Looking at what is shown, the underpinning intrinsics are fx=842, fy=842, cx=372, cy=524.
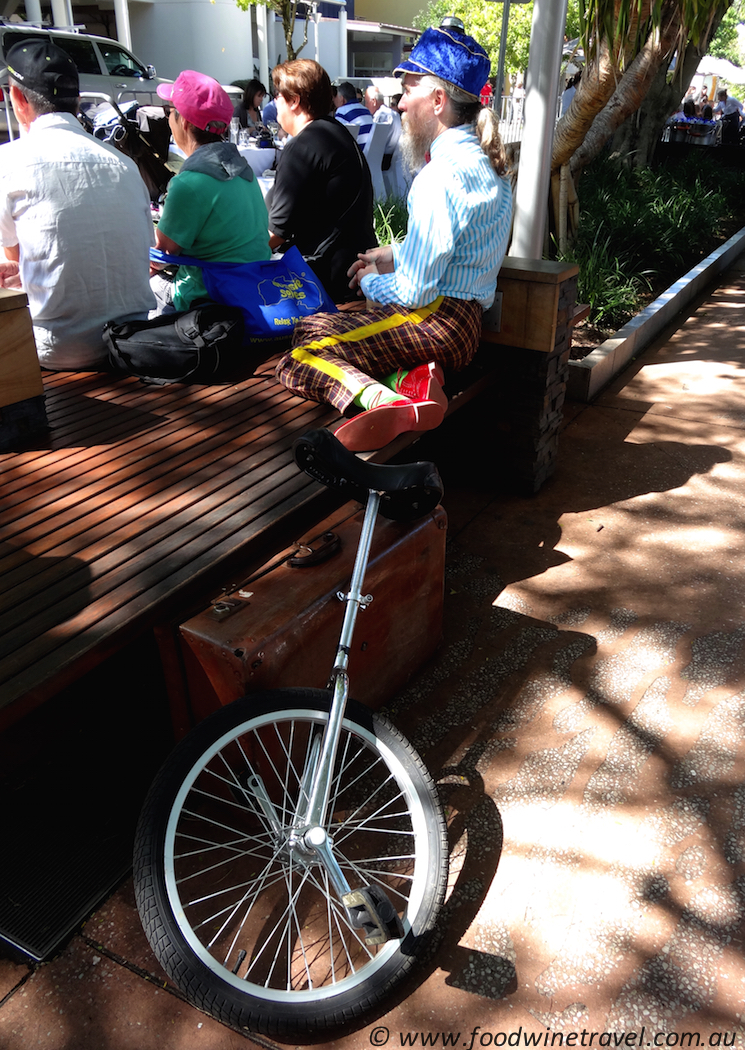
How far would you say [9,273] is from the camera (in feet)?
11.4

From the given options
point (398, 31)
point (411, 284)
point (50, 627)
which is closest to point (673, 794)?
point (50, 627)

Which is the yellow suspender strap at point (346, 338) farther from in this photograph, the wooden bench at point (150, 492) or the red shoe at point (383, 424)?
the red shoe at point (383, 424)

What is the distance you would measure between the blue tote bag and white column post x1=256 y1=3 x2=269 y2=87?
30.3 meters

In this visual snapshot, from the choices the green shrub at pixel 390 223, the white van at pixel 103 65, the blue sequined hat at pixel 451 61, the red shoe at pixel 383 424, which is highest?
the white van at pixel 103 65

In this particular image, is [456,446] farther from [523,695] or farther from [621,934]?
[621,934]

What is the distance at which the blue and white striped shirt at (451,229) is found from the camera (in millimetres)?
3250

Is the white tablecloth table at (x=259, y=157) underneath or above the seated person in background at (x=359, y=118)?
underneath

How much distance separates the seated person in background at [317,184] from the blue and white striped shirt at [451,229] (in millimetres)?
903

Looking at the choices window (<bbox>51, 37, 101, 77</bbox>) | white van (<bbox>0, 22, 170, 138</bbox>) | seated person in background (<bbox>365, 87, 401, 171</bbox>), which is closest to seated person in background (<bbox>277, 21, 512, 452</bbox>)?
seated person in background (<bbox>365, 87, 401, 171</bbox>)

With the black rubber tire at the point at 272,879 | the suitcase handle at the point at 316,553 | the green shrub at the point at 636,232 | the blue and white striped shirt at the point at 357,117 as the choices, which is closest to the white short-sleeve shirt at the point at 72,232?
the suitcase handle at the point at 316,553

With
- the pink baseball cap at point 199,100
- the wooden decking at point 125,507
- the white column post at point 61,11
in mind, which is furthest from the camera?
the white column post at point 61,11

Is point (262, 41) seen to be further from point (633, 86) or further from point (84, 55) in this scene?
point (633, 86)

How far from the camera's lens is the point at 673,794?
249cm

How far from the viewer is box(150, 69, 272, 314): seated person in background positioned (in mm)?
3635
